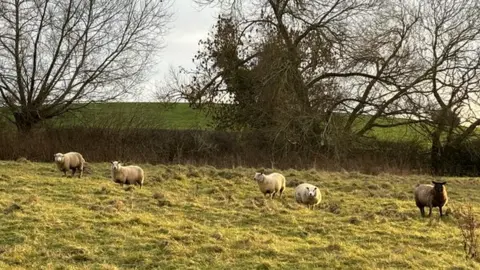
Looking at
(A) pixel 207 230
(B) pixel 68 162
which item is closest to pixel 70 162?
(B) pixel 68 162

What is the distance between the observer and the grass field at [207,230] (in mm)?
7391

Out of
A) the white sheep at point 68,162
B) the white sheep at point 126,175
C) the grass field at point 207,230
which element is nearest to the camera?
the grass field at point 207,230

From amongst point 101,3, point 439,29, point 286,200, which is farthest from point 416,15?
point 286,200

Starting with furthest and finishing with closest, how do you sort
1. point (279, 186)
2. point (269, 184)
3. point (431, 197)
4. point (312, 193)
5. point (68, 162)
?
1. point (68, 162)
2. point (279, 186)
3. point (269, 184)
4. point (312, 193)
5. point (431, 197)

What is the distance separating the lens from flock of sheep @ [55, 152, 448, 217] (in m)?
11.7

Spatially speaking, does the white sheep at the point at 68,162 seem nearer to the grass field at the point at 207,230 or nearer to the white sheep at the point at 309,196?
the grass field at the point at 207,230

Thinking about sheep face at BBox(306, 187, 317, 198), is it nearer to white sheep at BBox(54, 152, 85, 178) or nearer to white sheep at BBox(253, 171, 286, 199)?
white sheep at BBox(253, 171, 286, 199)

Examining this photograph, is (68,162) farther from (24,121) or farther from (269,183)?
(24,121)

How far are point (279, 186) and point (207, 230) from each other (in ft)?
16.3

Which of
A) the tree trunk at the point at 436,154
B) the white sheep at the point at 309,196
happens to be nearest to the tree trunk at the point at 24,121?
the white sheep at the point at 309,196

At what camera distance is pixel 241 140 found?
2745cm

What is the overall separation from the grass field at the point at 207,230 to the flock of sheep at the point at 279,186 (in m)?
0.31

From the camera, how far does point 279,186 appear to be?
13906 mm

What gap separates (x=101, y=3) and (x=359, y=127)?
15004 millimetres
